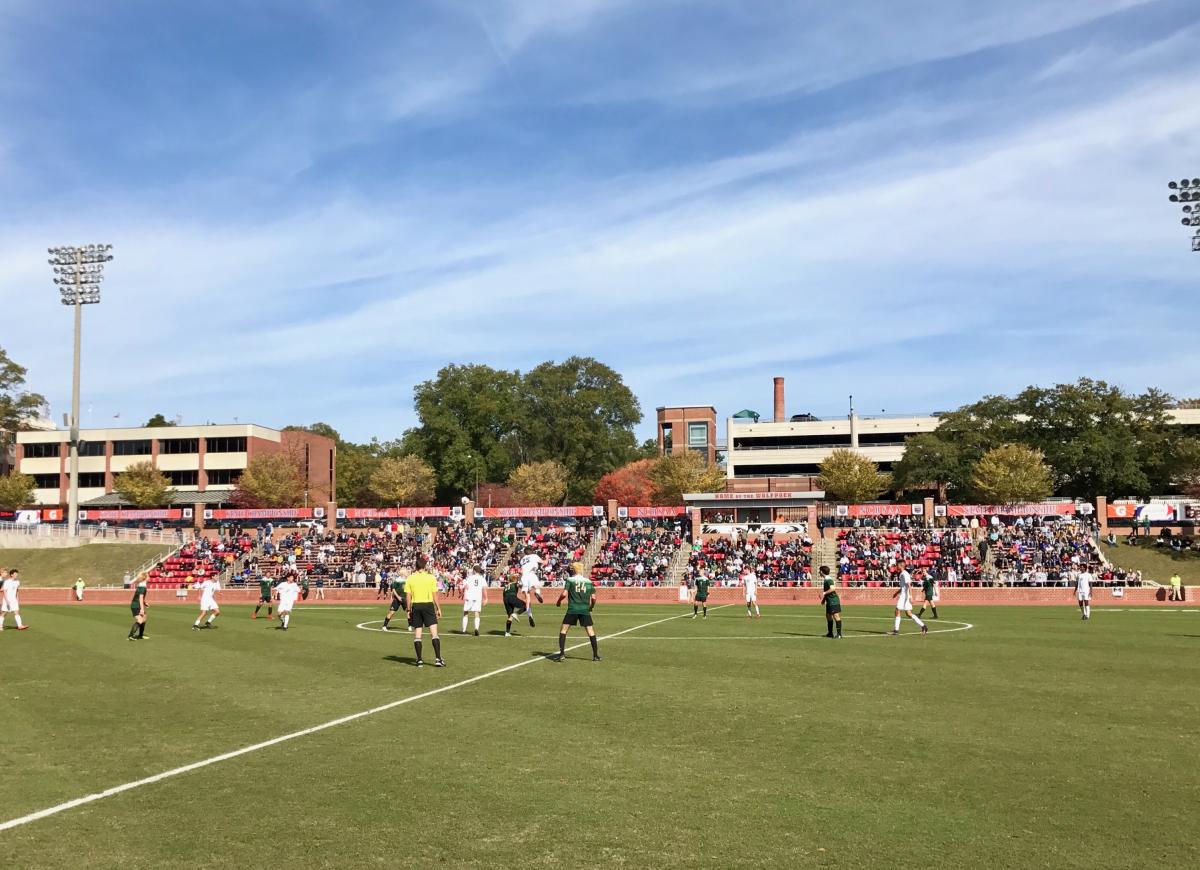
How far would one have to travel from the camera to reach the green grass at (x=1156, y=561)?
53.4m

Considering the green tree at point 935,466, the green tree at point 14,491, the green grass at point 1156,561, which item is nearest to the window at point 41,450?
the green tree at point 14,491

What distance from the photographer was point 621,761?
10.9m

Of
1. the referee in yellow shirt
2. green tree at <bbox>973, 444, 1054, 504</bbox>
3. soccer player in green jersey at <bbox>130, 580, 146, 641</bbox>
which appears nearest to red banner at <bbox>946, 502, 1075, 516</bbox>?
green tree at <bbox>973, 444, 1054, 504</bbox>

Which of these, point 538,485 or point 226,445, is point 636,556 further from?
point 226,445

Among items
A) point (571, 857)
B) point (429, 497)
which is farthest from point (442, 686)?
point (429, 497)

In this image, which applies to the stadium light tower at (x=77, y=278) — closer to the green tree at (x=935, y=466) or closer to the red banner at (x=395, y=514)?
the red banner at (x=395, y=514)

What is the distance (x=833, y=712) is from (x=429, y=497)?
306 feet

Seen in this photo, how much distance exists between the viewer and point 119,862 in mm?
7629

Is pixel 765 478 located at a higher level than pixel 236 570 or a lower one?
higher

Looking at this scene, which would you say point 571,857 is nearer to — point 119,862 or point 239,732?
point 119,862

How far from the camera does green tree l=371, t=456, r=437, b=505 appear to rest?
9694 cm

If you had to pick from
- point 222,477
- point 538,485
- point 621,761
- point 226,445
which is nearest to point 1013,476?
point 538,485

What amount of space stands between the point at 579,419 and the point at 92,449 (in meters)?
52.1

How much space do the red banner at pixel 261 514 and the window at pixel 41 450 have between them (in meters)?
42.0
